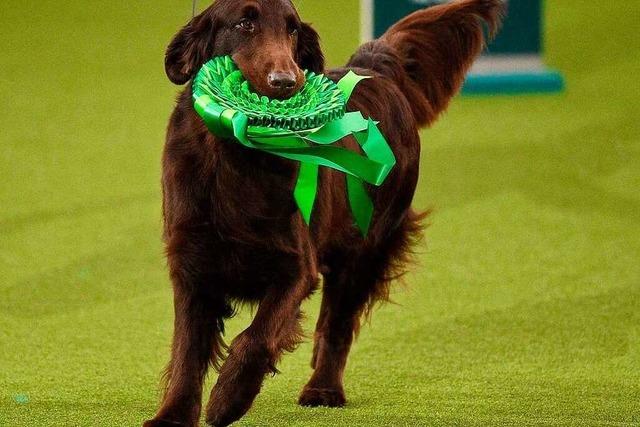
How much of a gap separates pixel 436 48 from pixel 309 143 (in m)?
1.54

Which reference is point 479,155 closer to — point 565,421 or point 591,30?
point 591,30

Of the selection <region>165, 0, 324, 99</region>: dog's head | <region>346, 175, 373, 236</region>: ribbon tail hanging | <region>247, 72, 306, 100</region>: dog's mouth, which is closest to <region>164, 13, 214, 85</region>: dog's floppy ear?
<region>165, 0, 324, 99</region>: dog's head

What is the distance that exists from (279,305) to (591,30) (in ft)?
24.2

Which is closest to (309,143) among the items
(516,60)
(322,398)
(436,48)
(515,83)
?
(322,398)

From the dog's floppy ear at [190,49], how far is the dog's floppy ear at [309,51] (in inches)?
10.0

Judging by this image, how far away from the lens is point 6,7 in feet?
35.7

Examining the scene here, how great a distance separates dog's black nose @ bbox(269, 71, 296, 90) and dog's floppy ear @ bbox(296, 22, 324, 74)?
0.38 metres

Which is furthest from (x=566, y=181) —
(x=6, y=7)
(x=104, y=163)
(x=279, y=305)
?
(x=6, y=7)

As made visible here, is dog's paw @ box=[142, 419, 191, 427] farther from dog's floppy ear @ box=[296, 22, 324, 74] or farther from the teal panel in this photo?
the teal panel

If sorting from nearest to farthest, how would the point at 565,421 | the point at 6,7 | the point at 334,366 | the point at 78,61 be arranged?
Result: 1. the point at 565,421
2. the point at 334,366
3. the point at 78,61
4. the point at 6,7

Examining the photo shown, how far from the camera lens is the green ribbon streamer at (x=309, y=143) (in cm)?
338

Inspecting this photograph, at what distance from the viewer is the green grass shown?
4.37 meters

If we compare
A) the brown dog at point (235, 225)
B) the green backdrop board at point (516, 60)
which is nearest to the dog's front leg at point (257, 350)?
the brown dog at point (235, 225)

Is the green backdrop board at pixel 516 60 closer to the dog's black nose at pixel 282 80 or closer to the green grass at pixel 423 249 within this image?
the green grass at pixel 423 249
